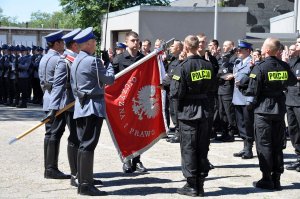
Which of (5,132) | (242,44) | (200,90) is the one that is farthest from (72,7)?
(200,90)

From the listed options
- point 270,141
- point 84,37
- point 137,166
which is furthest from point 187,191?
point 84,37

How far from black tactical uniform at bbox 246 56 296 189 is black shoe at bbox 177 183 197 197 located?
1.09 meters

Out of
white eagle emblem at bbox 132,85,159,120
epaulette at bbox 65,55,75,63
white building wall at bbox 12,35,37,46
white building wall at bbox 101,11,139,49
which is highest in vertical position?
white building wall at bbox 101,11,139,49

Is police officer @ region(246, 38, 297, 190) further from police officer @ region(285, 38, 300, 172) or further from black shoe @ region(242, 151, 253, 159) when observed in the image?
black shoe @ region(242, 151, 253, 159)

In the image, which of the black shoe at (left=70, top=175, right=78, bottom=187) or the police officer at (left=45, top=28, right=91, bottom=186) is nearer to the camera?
the black shoe at (left=70, top=175, right=78, bottom=187)

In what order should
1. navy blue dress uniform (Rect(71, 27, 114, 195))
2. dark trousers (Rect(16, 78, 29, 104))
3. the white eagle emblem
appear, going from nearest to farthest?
navy blue dress uniform (Rect(71, 27, 114, 195))
the white eagle emblem
dark trousers (Rect(16, 78, 29, 104))

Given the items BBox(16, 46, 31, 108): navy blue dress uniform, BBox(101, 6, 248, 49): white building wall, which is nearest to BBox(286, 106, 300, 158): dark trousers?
BBox(16, 46, 31, 108): navy blue dress uniform

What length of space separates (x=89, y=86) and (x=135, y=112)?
4.90 ft

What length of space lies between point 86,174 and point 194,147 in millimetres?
1438

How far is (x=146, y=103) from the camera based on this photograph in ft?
28.8

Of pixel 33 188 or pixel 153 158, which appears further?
pixel 153 158

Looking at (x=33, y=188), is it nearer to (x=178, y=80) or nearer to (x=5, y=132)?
(x=178, y=80)

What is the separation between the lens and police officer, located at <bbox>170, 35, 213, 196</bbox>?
734cm

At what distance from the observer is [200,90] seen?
7426 mm
